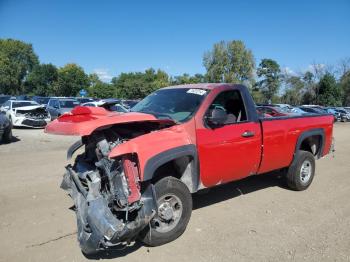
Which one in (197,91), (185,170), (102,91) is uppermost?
(102,91)

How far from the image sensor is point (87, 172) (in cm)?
453

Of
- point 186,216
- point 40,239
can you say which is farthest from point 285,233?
point 40,239

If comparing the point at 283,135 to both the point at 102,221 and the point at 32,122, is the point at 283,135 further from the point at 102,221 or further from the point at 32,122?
the point at 32,122

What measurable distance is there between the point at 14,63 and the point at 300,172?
86327 millimetres

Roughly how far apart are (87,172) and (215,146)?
175 cm

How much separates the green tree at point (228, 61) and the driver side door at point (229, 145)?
56081 millimetres

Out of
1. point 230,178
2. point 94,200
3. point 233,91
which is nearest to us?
point 94,200

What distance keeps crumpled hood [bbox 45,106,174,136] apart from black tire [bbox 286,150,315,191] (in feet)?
10.4

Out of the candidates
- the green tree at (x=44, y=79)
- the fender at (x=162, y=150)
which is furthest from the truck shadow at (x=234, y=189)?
the green tree at (x=44, y=79)

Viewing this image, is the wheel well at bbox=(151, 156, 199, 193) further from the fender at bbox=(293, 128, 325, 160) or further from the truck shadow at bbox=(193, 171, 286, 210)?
the fender at bbox=(293, 128, 325, 160)

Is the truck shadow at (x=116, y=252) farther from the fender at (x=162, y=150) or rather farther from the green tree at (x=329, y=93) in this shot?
the green tree at (x=329, y=93)

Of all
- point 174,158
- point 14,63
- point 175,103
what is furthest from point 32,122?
point 14,63

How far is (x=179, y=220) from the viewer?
452 cm

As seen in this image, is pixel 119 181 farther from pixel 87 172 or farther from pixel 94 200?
pixel 87 172
